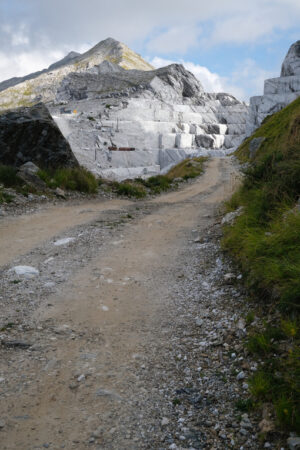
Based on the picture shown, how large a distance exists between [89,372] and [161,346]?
90 cm

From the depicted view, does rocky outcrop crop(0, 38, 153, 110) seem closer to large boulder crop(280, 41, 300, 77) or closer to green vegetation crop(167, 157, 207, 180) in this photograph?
large boulder crop(280, 41, 300, 77)

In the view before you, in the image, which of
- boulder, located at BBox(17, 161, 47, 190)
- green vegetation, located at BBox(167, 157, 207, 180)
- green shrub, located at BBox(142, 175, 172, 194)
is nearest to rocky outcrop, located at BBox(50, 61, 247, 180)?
green vegetation, located at BBox(167, 157, 207, 180)

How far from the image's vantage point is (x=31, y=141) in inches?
570

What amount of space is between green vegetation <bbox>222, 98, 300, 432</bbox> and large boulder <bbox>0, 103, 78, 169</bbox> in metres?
9.95

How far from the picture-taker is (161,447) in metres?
2.58

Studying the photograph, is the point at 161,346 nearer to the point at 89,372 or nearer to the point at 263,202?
the point at 89,372

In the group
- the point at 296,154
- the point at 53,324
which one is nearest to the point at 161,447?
the point at 53,324

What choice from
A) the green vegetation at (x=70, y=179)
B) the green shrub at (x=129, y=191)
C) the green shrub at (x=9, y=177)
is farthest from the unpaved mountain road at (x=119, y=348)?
Answer: the green shrub at (x=129, y=191)

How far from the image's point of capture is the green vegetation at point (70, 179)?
44.8 feet

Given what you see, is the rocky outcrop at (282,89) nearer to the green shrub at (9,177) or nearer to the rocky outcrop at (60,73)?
the green shrub at (9,177)

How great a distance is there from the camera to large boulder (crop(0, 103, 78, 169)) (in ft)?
46.2

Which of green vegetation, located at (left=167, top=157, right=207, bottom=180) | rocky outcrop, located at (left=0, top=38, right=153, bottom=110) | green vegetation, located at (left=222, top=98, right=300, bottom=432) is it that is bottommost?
green vegetation, located at (left=222, top=98, right=300, bottom=432)

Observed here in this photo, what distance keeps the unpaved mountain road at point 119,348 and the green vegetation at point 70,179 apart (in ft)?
20.8

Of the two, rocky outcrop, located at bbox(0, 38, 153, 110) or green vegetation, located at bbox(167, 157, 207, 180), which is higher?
rocky outcrop, located at bbox(0, 38, 153, 110)
